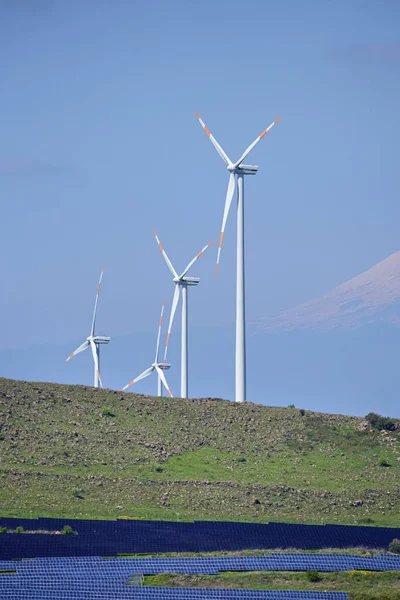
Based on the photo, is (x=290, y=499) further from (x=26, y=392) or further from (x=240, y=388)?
(x=26, y=392)

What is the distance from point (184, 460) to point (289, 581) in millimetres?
46703

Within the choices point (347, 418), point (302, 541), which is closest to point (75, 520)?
Result: point (302, 541)

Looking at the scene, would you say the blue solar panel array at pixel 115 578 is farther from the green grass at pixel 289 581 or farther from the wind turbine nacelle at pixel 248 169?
the wind turbine nacelle at pixel 248 169

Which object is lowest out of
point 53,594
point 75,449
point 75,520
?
point 53,594

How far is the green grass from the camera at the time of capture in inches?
2876

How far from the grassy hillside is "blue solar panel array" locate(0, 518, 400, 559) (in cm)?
989

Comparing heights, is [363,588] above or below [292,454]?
below

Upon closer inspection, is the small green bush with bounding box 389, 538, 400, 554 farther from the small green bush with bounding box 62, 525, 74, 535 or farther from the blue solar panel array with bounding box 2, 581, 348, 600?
the small green bush with bounding box 62, 525, 74, 535

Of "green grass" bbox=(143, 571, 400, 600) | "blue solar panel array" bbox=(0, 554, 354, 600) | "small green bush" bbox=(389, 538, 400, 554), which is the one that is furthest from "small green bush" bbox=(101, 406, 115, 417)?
"green grass" bbox=(143, 571, 400, 600)

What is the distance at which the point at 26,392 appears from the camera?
13138 centimetres

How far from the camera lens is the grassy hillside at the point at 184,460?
107 metres

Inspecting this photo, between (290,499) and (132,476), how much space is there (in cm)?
1374

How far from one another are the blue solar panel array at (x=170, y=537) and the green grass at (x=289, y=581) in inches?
304

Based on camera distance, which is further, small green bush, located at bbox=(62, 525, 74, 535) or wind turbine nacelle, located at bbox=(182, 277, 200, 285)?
wind turbine nacelle, located at bbox=(182, 277, 200, 285)
